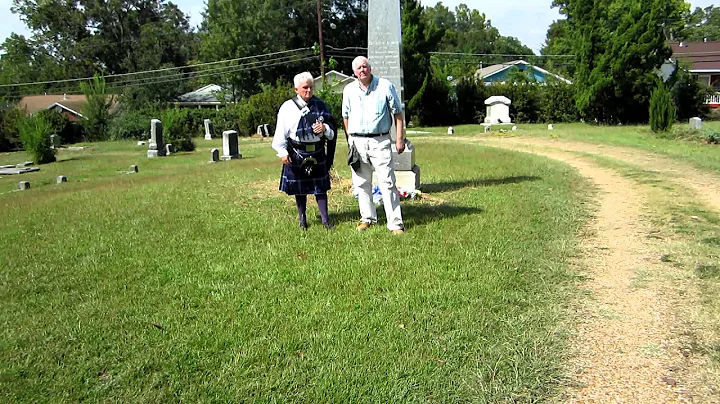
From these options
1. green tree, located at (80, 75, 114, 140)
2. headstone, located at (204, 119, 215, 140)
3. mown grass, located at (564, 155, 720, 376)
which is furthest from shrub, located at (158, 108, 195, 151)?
mown grass, located at (564, 155, 720, 376)

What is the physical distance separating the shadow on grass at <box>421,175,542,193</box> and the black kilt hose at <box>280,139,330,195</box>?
108 inches

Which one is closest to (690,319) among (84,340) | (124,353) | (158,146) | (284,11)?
(124,353)

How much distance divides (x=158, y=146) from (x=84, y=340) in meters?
19.9

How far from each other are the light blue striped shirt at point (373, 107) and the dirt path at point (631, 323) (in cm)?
239

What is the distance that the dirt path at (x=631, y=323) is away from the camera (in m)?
2.82

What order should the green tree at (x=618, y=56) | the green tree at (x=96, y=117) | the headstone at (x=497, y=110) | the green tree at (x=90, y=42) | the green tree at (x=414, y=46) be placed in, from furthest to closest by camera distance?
the green tree at (x=90, y=42)
the green tree at (x=96, y=117)
the green tree at (x=414, y=46)
the headstone at (x=497, y=110)
the green tree at (x=618, y=56)

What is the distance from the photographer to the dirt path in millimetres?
2824

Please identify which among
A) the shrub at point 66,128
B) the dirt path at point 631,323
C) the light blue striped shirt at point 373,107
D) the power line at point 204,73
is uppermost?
the power line at point 204,73

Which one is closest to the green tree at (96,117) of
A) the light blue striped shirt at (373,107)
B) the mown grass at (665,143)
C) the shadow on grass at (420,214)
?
the mown grass at (665,143)

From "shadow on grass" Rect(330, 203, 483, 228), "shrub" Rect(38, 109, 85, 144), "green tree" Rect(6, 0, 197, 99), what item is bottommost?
"shadow on grass" Rect(330, 203, 483, 228)

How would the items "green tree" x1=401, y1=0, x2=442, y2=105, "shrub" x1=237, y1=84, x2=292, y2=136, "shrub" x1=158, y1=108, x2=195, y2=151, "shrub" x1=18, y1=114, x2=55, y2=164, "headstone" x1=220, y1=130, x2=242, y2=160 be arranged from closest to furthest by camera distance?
1. "headstone" x1=220, y1=130, x2=242, y2=160
2. "shrub" x1=18, y1=114, x2=55, y2=164
3. "shrub" x1=158, y1=108, x2=195, y2=151
4. "green tree" x1=401, y1=0, x2=442, y2=105
5. "shrub" x1=237, y1=84, x2=292, y2=136

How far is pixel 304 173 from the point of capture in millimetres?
6113

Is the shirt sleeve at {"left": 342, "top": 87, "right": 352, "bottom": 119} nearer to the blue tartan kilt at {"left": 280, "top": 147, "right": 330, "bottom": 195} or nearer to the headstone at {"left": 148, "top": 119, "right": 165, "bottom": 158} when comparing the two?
the blue tartan kilt at {"left": 280, "top": 147, "right": 330, "bottom": 195}

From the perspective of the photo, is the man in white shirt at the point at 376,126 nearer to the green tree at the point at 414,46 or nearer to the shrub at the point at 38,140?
the shrub at the point at 38,140
